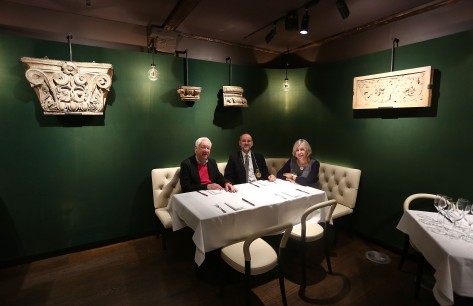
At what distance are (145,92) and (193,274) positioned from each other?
2119 mm

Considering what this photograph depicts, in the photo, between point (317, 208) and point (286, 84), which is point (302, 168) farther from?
point (286, 84)

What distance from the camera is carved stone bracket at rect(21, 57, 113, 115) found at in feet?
8.30

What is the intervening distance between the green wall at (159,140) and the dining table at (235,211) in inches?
38.9

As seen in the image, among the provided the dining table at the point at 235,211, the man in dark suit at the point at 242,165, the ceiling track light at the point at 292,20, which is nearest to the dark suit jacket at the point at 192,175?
the man in dark suit at the point at 242,165

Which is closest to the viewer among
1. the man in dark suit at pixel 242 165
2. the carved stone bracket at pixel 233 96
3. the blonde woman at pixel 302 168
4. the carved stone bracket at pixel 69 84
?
the carved stone bracket at pixel 69 84

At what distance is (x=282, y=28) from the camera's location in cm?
358

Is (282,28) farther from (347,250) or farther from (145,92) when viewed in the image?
(347,250)

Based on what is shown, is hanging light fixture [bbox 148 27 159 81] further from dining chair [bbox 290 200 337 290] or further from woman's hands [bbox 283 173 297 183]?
dining chair [bbox 290 200 337 290]

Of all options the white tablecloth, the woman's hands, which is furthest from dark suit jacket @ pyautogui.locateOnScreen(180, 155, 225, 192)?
the white tablecloth

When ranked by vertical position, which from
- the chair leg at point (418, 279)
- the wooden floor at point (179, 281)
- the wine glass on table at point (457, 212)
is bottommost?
the wooden floor at point (179, 281)

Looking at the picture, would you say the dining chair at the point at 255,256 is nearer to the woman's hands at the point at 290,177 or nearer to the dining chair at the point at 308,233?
the dining chair at the point at 308,233

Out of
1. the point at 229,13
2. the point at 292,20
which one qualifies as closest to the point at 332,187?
the point at 292,20

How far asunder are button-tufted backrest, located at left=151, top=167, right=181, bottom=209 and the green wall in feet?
0.61

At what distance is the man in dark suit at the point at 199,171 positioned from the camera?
9.73 feet
